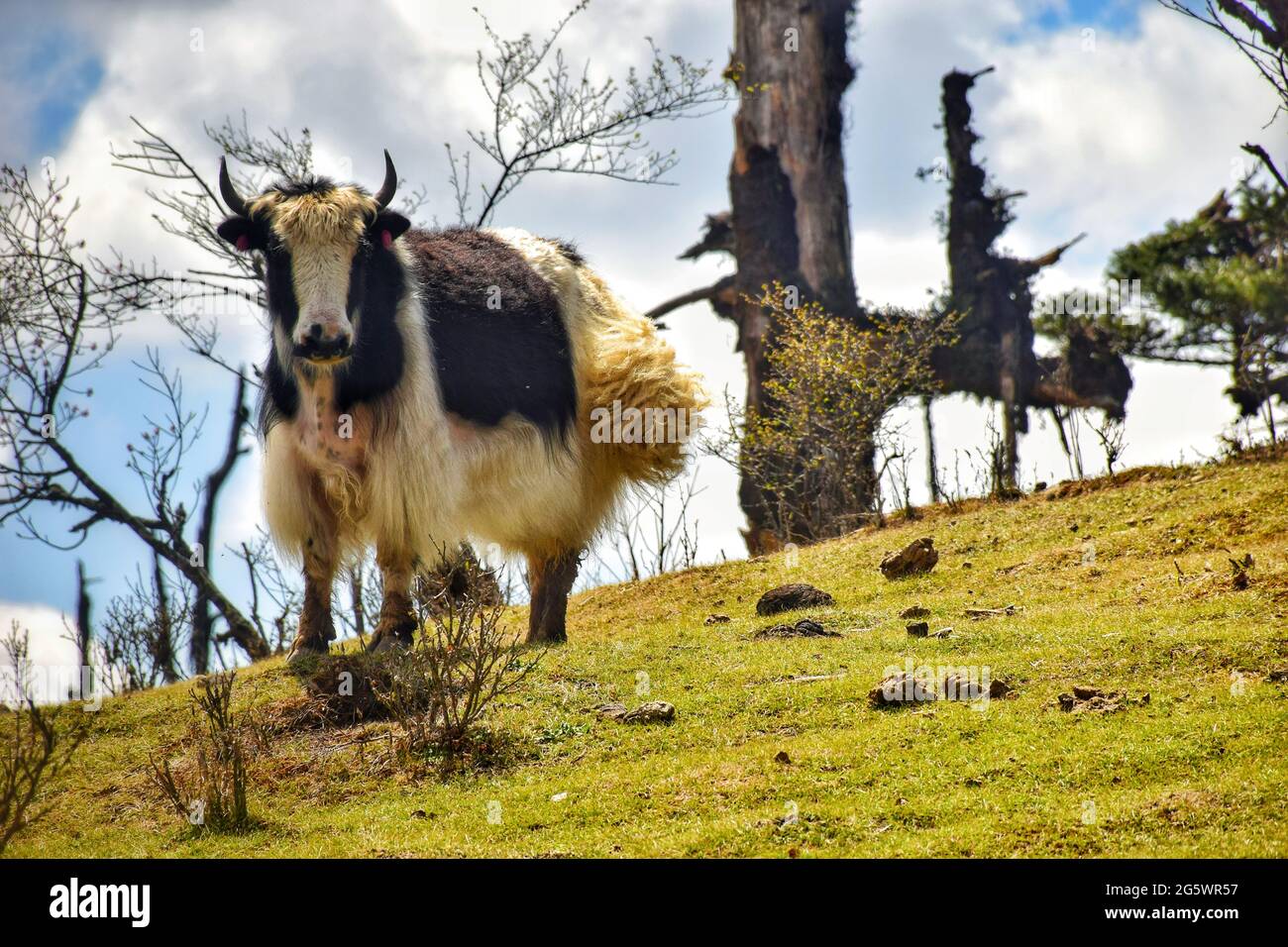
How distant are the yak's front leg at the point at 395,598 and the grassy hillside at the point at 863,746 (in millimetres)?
781

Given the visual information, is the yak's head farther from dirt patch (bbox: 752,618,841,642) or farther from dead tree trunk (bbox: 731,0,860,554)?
dead tree trunk (bbox: 731,0,860,554)

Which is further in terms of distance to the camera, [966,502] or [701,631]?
[966,502]

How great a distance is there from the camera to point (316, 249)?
903 cm

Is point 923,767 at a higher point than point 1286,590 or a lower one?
lower

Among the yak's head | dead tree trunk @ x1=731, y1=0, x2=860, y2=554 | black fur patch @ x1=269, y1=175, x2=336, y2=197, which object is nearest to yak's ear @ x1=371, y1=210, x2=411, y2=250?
the yak's head

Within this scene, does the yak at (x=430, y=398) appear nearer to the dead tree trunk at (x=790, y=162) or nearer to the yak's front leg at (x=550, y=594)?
the yak's front leg at (x=550, y=594)

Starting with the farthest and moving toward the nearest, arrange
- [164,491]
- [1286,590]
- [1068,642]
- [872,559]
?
[164,491]
[872,559]
[1286,590]
[1068,642]

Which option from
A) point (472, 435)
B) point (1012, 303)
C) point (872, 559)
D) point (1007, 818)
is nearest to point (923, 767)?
point (1007, 818)

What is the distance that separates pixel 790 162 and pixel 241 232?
1215 centimetres

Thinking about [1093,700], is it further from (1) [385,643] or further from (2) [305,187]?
(2) [305,187]

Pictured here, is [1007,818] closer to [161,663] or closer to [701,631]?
[701,631]

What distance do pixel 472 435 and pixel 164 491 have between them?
7.50 m

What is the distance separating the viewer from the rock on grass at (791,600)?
11.0 meters
